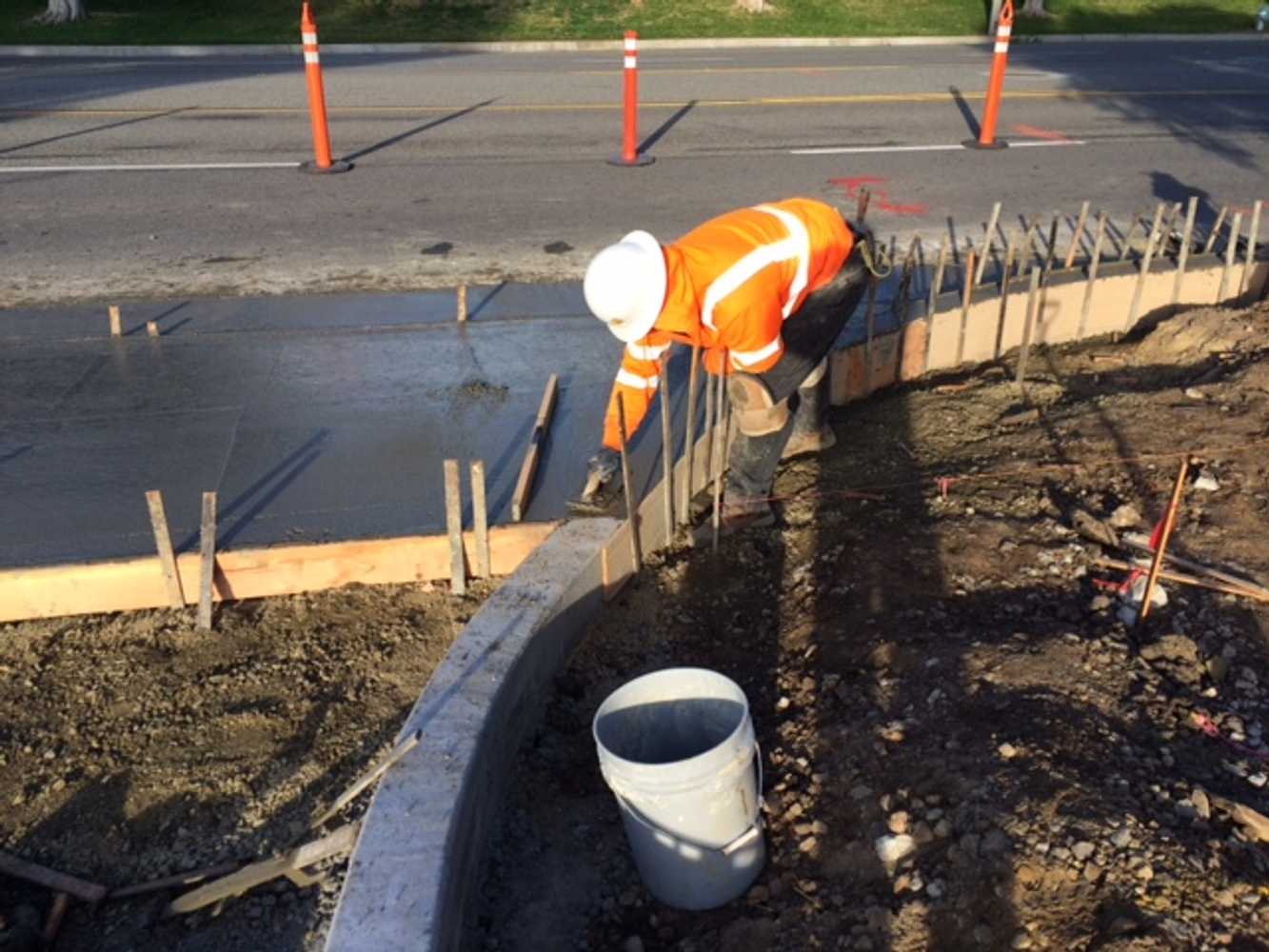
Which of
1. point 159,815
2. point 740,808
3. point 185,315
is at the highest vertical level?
point 185,315

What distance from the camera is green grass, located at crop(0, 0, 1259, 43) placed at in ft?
64.3

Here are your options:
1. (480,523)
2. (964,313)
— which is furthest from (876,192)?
(480,523)

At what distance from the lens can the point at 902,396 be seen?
6.07 meters

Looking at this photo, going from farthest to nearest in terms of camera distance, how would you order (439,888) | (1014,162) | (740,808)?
(1014,162) → (740,808) → (439,888)

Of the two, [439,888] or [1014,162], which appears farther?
[1014,162]

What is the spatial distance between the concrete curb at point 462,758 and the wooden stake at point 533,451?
28 centimetres

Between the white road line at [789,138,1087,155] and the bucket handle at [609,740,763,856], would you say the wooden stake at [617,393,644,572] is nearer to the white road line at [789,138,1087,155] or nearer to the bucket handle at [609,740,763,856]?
the bucket handle at [609,740,763,856]

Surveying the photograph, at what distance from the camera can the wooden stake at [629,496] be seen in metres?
4.07

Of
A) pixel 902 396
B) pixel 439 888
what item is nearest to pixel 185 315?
pixel 902 396

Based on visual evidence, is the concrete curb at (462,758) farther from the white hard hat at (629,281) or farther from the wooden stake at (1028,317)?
the wooden stake at (1028,317)

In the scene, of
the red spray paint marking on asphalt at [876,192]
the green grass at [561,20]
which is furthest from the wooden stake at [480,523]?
the green grass at [561,20]

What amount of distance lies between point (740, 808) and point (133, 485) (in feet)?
9.71

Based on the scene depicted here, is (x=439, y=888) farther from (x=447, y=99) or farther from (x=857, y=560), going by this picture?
(x=447, y=99)

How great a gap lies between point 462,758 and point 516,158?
830cm
